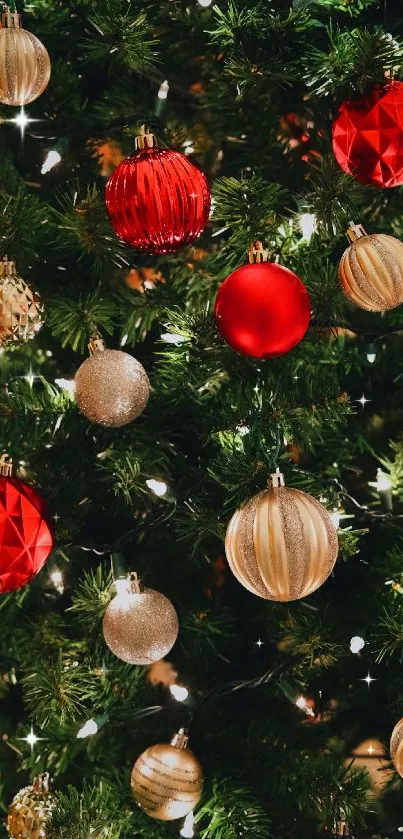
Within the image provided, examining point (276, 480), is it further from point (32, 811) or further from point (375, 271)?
point (32, 811)

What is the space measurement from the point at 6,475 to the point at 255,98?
1.50 ft

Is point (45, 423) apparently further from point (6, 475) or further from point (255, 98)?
point (255, 98)

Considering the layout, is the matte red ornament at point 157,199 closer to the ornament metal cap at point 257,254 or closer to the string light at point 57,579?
the ornament metal cap at point 257,254

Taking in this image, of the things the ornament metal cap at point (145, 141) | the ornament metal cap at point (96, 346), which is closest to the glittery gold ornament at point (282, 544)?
the ornament metal cap at point (96, 346)

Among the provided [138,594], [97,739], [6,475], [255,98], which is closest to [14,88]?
[255,98]

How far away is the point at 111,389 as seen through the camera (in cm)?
88

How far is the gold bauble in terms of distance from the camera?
2.77ft

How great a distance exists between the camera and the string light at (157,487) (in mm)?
914

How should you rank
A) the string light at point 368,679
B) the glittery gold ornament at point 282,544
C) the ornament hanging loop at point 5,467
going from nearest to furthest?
the glittery gold ornament at point 282,544 < the ornament hanging loop at point 5,467 < the string light at point 368,679

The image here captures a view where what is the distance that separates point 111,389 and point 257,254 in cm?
19

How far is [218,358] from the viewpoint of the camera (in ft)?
3.04

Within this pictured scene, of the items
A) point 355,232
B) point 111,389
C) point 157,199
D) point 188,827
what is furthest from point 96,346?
point 188,827

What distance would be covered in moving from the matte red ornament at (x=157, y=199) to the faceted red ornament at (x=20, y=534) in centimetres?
26

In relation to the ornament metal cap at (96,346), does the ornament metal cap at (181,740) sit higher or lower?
lower
